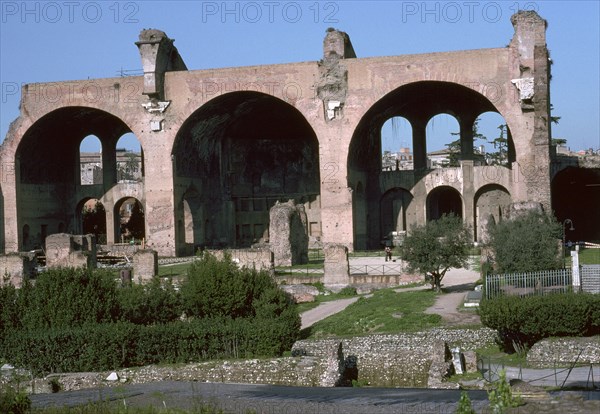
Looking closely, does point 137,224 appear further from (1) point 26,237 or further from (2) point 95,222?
(1) point 26,237

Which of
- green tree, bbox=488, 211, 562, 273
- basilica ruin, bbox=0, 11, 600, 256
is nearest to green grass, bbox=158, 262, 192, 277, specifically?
basilica ruin, bbox=0, 11, 600, 256

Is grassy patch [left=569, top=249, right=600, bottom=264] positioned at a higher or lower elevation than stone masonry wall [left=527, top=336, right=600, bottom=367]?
higher

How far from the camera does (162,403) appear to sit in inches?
511

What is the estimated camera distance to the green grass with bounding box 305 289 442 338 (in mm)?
20797

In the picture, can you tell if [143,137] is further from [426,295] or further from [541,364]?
[541,364]

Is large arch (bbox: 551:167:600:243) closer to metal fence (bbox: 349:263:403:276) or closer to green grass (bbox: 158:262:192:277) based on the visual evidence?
metal fence (bbox: 349:263:403:276)

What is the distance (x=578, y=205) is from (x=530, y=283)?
23.7 m

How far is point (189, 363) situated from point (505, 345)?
606 centimetres

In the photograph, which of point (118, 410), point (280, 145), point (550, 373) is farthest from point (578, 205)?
point (118, 410)

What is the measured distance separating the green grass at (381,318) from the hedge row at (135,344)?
2.01m

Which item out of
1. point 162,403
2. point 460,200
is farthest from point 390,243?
point 162,403

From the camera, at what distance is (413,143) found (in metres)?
43.6

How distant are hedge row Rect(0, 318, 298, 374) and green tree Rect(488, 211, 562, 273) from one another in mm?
6710

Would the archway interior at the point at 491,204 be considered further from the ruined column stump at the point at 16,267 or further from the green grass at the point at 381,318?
the ruined column stump at the point at 16,267
